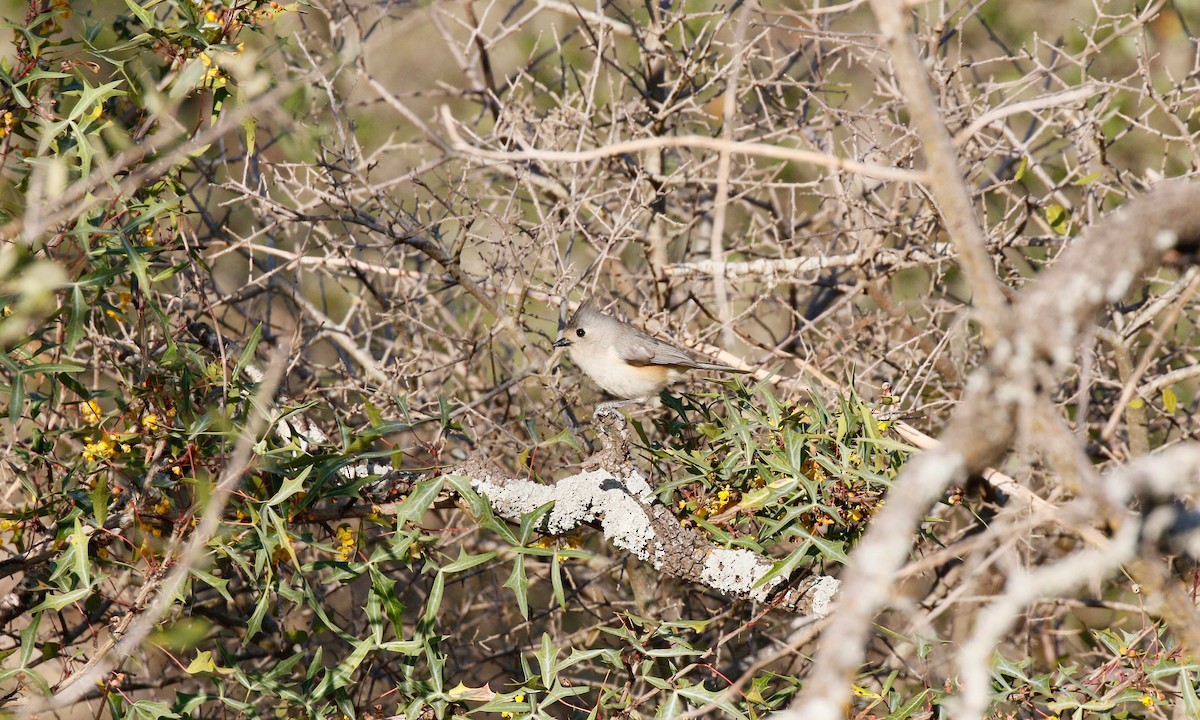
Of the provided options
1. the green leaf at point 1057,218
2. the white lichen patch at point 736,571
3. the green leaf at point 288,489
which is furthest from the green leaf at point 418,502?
the green leaf at point 1057,218

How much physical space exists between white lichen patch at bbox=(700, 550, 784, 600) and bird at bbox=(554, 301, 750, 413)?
4.46ft

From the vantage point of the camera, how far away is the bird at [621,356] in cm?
428

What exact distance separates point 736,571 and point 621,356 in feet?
5.66

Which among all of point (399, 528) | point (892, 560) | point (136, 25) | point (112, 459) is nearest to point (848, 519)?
point (399, 528)

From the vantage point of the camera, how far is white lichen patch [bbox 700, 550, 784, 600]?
2.86 m

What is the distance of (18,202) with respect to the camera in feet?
8.77

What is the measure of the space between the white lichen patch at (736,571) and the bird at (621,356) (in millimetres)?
1359

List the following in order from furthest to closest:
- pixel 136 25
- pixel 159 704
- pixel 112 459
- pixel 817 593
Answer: pixel 136 25 < pixel 112 459 < pixel 817 593 < pixel 159 704

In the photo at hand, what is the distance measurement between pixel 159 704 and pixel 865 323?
9.59ft

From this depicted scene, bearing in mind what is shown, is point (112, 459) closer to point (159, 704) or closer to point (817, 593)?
point (159, 704)

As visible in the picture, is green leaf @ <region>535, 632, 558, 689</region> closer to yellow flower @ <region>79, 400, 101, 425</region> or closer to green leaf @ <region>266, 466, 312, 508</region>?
green leaf @ <region>266, 466, 312, 508</region>

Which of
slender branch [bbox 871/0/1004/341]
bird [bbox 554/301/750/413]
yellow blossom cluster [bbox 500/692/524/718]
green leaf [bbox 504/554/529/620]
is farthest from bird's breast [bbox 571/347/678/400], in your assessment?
slender branch [bbox 871/0/1004/341]

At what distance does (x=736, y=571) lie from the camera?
2.87m

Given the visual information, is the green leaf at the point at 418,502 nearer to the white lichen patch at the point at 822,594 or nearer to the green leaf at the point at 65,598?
the green leaf at the point at 65,598
